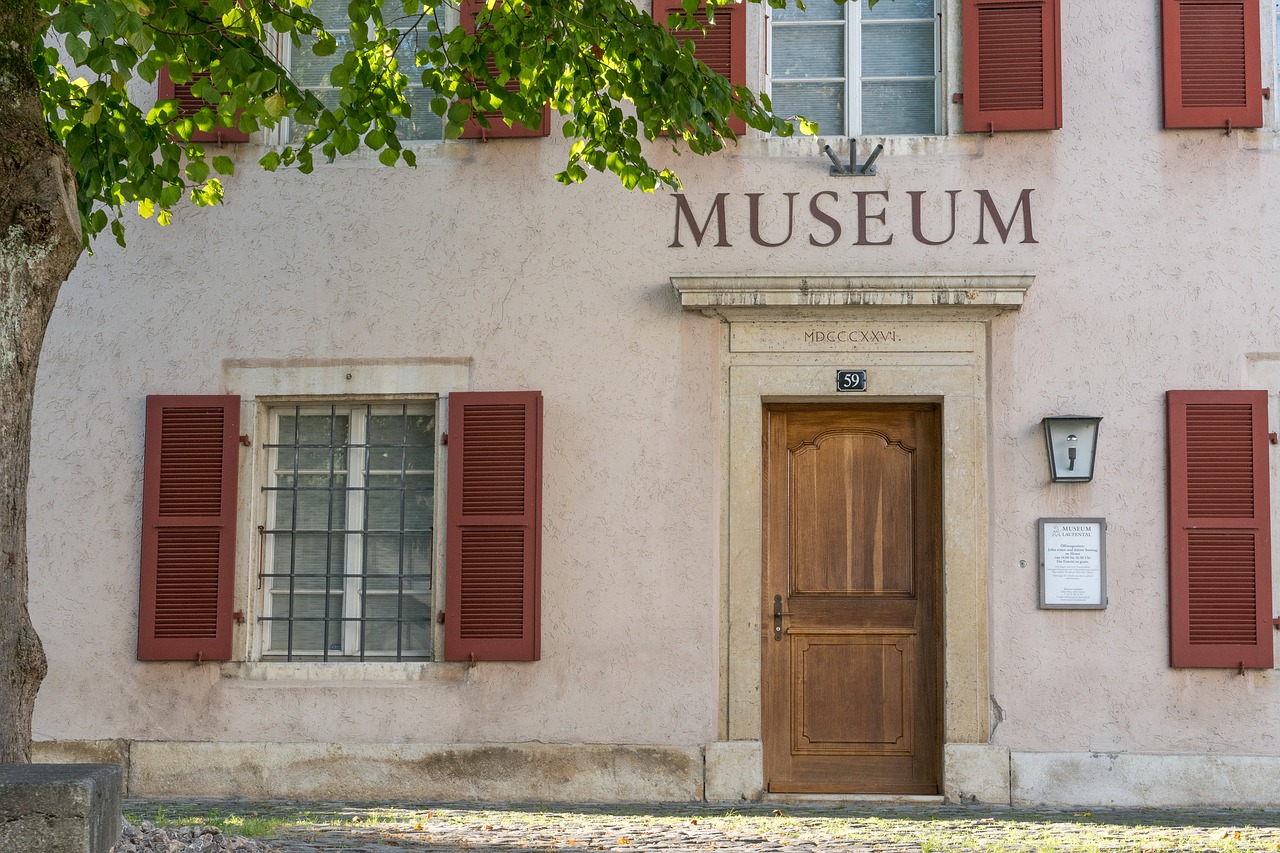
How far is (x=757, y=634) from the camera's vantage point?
8094 millimetres

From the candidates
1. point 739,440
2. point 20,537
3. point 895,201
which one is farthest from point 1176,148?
point 20,537

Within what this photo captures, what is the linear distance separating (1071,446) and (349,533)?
3.90 meters

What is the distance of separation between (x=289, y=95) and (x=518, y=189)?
2.23m

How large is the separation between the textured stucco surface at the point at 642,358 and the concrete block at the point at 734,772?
0.58 feet

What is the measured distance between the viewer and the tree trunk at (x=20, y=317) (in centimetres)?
496

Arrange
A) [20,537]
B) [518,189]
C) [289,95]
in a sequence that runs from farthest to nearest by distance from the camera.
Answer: [518,189]
[289,95]
[20,537]

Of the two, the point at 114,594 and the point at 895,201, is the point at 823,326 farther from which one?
the point at 114,594

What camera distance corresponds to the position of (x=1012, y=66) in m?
8.15

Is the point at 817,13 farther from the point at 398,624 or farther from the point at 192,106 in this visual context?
the point at 398,624

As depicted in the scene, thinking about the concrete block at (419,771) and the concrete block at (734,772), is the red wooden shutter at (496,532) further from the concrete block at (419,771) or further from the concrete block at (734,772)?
the concrete block at (734,772)

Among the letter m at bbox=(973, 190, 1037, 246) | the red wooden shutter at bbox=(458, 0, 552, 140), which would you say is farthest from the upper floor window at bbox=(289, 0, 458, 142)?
the letter m at bbox=(973, 190, 1037, 246)

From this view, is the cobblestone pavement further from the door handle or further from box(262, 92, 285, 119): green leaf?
box(262, 92, 285, 119): green leaf

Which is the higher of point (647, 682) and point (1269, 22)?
point (1269, 22)

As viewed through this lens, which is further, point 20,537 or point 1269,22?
point 1269,22
